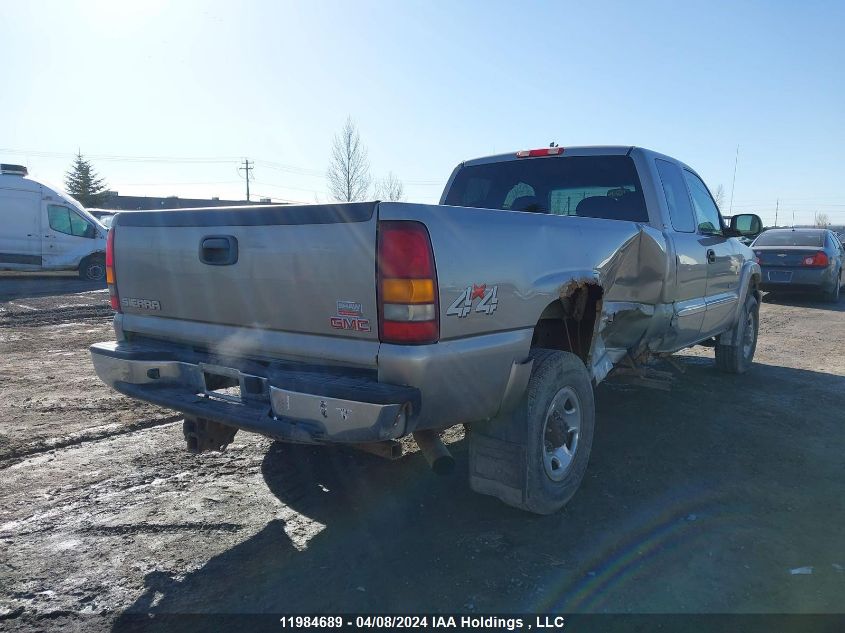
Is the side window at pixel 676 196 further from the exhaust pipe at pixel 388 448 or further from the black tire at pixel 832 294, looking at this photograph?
the black tire at pixel 832 294

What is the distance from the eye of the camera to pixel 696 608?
105 inches

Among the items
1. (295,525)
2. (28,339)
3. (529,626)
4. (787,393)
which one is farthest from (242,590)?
(28,339)

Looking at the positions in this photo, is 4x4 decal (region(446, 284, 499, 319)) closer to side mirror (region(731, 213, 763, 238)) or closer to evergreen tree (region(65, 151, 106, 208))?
side mirror (region(731, 213, 763, 238))

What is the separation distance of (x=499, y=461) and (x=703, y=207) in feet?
12.4

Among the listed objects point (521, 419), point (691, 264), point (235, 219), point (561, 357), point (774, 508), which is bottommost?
point (774, 508)

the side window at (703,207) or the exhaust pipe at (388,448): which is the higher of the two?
the side window at (703,207)

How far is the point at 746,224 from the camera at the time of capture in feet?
19.7

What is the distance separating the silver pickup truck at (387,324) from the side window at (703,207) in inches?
54.2

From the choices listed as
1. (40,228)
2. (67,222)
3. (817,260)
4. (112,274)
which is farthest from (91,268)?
(817,260)

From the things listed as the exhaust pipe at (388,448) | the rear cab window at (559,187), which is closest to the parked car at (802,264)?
the rear cab window at (559,187)

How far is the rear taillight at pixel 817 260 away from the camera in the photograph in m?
13.2

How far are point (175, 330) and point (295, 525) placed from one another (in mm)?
1225

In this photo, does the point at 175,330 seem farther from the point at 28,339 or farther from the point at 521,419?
the point at 28,339

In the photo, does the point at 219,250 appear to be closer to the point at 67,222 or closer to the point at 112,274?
the point at 112,274
